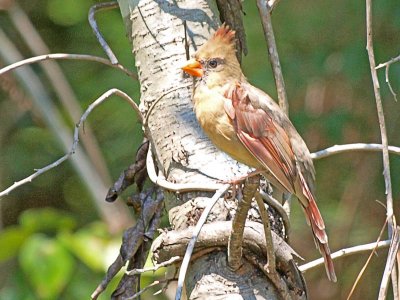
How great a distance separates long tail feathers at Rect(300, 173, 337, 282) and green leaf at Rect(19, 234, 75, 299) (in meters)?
1.61

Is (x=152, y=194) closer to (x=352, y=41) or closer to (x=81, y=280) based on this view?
(x=81, y=280)

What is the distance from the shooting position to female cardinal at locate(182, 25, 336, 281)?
8.48 ft

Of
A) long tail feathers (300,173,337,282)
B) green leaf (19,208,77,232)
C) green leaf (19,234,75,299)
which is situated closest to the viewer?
long tail feathers (300,173,337,282)

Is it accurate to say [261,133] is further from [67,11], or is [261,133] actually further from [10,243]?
[67,11]

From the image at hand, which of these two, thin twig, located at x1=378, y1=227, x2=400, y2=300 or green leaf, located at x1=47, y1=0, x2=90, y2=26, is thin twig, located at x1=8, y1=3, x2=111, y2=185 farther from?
thin twig, located at x1=378, y1=227, x2=400, y2=300

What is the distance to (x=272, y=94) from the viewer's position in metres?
4.73

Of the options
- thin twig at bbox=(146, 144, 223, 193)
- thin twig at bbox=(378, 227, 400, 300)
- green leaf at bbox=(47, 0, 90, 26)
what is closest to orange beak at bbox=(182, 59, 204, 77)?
thin twig at bbox=(146, 144, 223, 193)

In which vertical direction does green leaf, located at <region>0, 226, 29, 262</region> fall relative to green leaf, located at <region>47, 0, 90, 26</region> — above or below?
below

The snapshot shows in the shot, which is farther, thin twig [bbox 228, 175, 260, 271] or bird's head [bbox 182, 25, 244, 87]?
bird's head [bbox 182, 25, 244, 87]

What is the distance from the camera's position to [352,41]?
488 centimetres

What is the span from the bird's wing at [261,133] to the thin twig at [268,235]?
348mm

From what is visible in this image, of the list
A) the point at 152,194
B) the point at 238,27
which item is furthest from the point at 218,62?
the point at 152,194

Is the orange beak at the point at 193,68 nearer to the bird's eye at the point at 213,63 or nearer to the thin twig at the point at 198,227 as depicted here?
the bird's eye at the point at 213,63

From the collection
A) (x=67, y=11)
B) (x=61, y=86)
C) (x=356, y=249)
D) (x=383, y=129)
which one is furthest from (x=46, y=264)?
(x=67, y=11)
